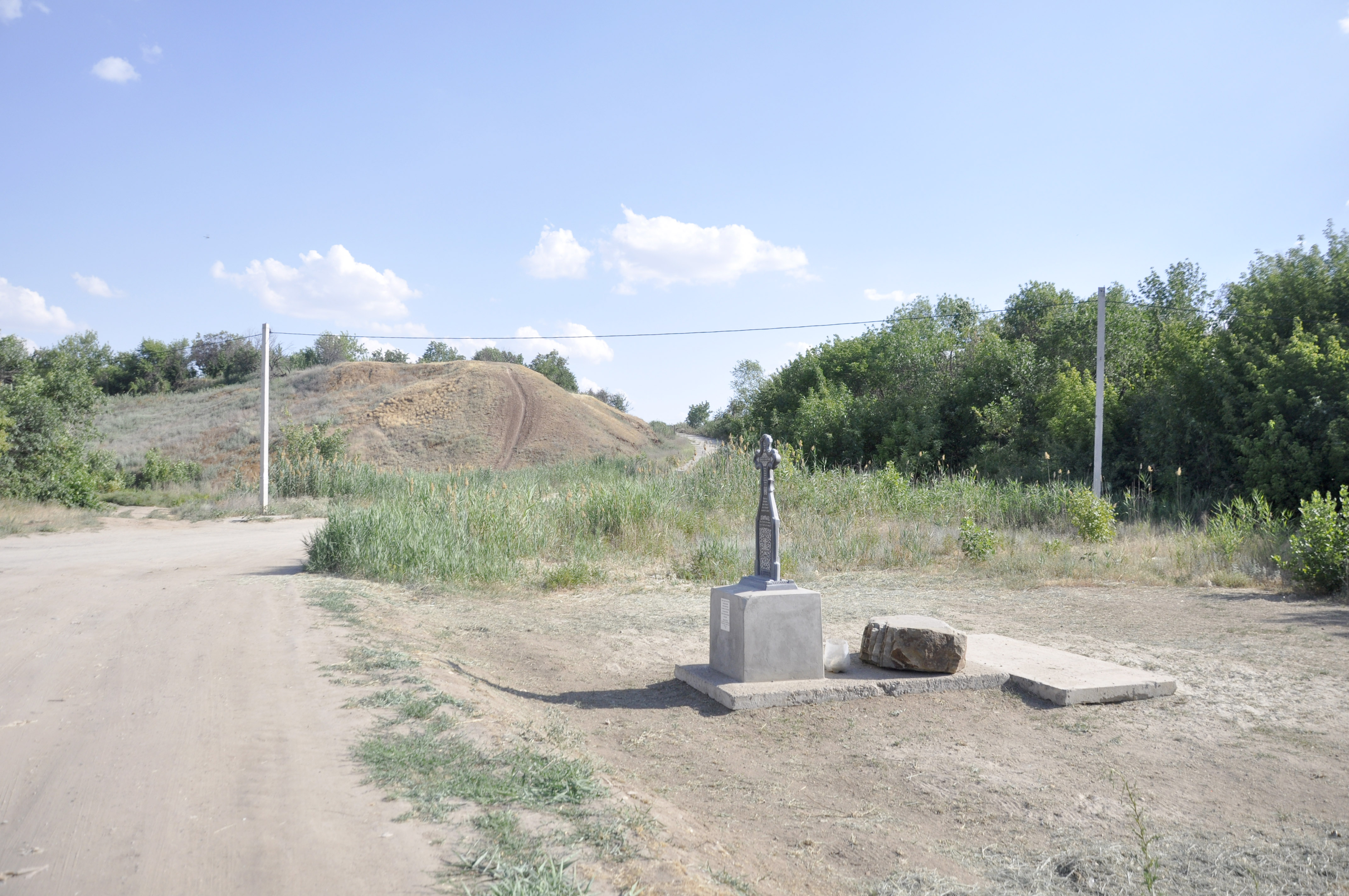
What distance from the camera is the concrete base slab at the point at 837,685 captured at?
559cm

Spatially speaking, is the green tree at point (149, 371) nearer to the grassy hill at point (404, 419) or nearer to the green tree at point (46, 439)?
the grassy hill at point (404, 419)

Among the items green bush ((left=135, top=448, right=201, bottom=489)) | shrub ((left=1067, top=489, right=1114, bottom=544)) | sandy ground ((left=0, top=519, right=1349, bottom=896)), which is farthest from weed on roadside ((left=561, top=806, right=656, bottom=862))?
green bush ((left=135, top=448, right=201, bottom=489))

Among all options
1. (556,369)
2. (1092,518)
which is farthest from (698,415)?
(1092,518)

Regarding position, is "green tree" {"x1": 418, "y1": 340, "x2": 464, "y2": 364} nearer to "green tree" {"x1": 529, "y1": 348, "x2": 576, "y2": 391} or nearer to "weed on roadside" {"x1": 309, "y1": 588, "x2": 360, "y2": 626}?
"green tree" {"x1": 529, "y1": 348, "x2": 576, "y2": 391}

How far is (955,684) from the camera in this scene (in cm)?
599

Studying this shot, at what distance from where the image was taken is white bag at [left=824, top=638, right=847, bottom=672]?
6117 mm

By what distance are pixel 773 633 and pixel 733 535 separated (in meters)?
7.51

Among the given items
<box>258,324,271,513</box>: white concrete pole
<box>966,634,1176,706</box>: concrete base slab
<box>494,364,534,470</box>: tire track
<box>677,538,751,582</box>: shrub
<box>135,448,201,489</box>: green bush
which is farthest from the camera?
<box>494,364,534,470</box>: tire track

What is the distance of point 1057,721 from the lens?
538 centimetres

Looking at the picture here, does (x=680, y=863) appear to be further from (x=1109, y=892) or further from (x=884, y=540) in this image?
(x=884, y=540)

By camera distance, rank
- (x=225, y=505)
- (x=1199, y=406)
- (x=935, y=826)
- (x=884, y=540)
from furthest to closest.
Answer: (x=225, y=505) < (x=1199, y=406) < (x=884, y=540) < (x=935, y=826)

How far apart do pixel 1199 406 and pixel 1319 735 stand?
53.7 ft

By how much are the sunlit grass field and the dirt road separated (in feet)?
8.83

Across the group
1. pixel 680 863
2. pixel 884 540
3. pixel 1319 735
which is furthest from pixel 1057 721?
pixel 884 540
